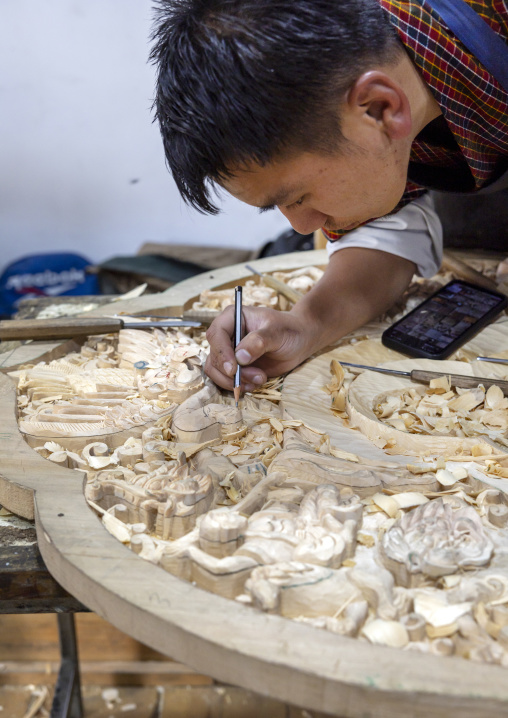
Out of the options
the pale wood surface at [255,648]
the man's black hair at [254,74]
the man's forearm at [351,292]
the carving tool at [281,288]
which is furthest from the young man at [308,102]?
the pale wood surface at [255,648]

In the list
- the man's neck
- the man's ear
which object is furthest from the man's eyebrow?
the man's neck

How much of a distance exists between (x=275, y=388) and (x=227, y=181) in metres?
0.57

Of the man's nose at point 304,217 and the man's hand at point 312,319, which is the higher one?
the man's nose at point 304,217

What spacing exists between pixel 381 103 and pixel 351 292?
74 centimetres

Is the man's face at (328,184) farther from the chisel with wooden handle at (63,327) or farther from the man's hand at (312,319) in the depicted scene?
the chisel with wooden handle at (63,327)

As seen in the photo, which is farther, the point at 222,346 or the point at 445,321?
the point at 445,321

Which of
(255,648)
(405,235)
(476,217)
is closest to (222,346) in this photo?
(405,235)

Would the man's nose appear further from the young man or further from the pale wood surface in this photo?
the pale wood surface

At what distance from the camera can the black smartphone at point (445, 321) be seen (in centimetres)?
178

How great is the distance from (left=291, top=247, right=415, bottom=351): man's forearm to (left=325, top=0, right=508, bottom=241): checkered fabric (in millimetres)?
371

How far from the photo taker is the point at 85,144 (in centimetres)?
415

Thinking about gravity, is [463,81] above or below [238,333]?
above

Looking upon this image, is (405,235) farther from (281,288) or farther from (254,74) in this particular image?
(254,74)

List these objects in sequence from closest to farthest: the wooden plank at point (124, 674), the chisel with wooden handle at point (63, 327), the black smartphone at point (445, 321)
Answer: the black smartphone at point (445, 321), the chisel with wooden handle at point (63, 327), the wooden plank at point (124, 674)
